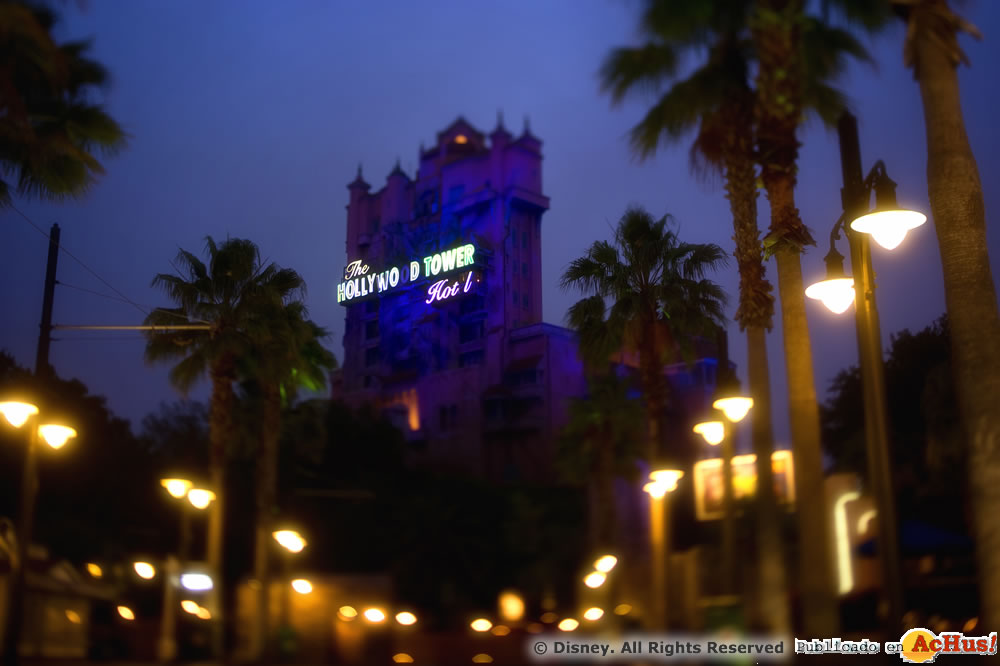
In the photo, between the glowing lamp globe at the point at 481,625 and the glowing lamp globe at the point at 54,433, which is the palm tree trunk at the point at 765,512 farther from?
the glowing lamp globe at the point at 481,625

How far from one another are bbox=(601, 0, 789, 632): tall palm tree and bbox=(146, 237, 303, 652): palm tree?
42.6ft

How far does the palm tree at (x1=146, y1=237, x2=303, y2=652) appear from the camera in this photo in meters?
24.4

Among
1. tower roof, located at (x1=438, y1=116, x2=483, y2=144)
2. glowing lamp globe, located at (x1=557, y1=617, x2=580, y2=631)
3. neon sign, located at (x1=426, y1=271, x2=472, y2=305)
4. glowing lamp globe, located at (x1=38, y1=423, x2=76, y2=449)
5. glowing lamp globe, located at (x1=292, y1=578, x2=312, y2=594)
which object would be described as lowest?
glowing lamp globe, located at (x1=557, y1=617, x2=580, y2=631)

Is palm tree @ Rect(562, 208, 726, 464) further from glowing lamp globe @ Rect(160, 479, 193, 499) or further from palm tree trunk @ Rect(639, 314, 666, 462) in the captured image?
glowing lamp globe @ Rect(160, 479, 193, 499)

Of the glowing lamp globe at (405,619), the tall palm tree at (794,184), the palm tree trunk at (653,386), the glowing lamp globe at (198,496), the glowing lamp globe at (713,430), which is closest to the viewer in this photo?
the tall palm tree at (794,184)

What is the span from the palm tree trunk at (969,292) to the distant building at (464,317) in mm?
49075

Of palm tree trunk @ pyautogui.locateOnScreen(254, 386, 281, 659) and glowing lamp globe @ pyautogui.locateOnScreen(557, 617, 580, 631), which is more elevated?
palm tree trunk @ pyautogui.locateOnScreen(254, 386, 281, 659)

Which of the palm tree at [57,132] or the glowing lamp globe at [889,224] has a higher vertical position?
the palm tree at [57,132]

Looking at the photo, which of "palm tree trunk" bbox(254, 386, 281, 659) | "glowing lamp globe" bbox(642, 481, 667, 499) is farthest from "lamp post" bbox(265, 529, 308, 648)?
"glowing lamp globe" bbox(642, 481, 667, 499)

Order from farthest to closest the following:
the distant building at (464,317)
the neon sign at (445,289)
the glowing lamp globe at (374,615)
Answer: the neon sign at (445,289), the distant building at (464,317), the glowing lamp globe at (374,615)

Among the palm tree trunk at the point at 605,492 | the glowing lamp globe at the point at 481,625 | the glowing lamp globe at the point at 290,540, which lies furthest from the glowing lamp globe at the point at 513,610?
the glowing lamp globe at the point at 290,540

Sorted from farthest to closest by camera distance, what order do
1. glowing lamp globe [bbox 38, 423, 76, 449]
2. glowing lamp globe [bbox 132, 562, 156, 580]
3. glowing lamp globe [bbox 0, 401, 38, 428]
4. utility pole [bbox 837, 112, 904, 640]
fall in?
glowing lamp globe [bbox 132, 562, 156, 580] < glowing lamp globe [bbox 38, 423, 76, 449] < glowing lamp globe [bbox 0, 401, 38, 428] < utility pole [bbox 837, 112, 904, 640]

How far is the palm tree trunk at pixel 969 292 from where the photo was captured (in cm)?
1062

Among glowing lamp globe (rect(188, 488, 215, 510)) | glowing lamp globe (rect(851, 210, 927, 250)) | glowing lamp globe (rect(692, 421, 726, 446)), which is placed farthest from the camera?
glowing lamp globe (rect(188, 488, 215, 510))
